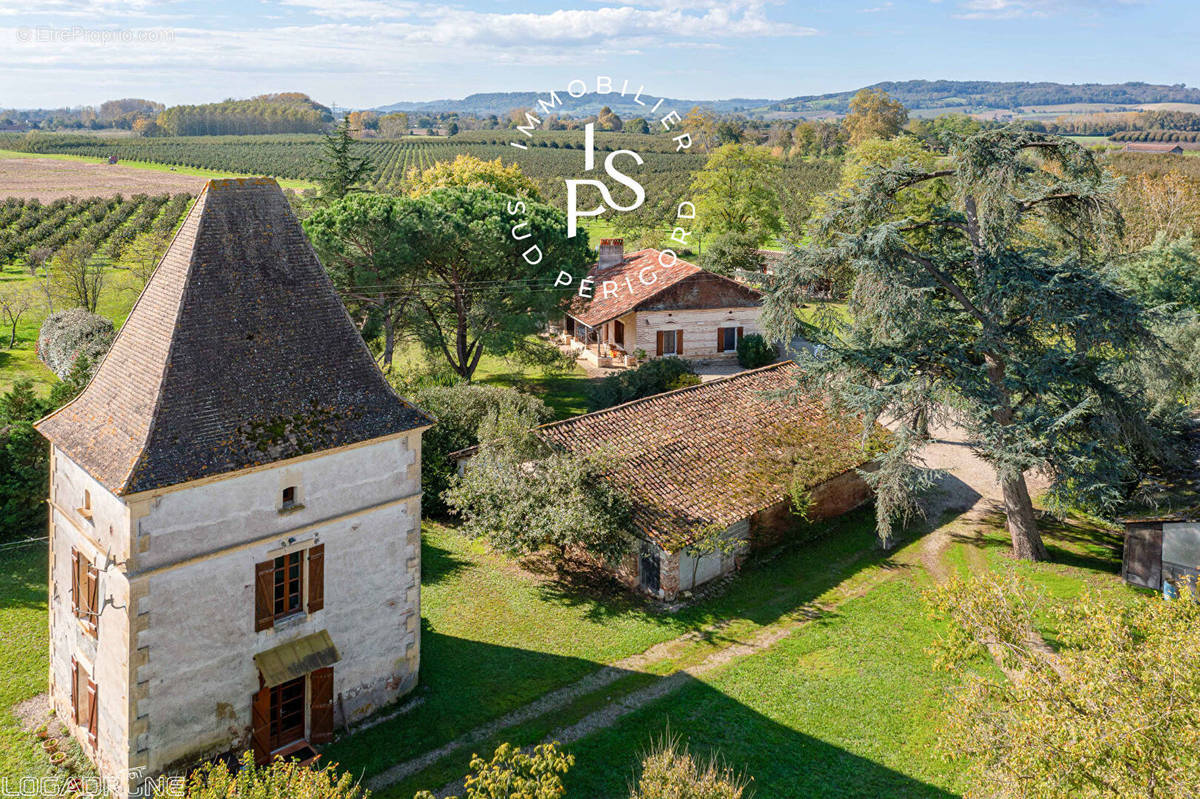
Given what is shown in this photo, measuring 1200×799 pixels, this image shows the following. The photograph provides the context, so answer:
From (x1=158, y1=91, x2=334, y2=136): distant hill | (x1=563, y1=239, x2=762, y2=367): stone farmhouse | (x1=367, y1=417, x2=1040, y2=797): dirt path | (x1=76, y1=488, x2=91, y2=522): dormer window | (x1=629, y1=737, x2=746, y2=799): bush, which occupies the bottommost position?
(x1=367, y1=417, x2=1040, y2=797): dirt path

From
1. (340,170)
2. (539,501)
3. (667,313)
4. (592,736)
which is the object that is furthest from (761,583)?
(340,170)

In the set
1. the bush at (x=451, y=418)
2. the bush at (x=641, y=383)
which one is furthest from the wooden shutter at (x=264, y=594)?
the bush at (x=641, y=383)

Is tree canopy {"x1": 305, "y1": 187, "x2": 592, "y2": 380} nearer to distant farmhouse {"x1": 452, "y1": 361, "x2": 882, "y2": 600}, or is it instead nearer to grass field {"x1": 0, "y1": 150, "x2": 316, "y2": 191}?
distant farmhouse {"x1": 452, "y1": 361, "x2": 882, "y2": 600}

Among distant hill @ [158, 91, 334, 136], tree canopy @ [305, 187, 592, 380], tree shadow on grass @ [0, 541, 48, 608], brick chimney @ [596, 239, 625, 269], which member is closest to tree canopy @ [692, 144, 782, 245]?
brick chimney @ [596, 239, 625, 269]

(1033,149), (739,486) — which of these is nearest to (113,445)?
(739,486)

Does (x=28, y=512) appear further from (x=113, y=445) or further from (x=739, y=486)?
(x=739, y=486)

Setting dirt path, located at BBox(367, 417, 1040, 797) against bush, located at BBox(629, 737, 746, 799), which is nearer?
bush, located at BBox(629, 737, 746, 799)

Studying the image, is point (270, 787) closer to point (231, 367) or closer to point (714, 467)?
point (231, 367)
